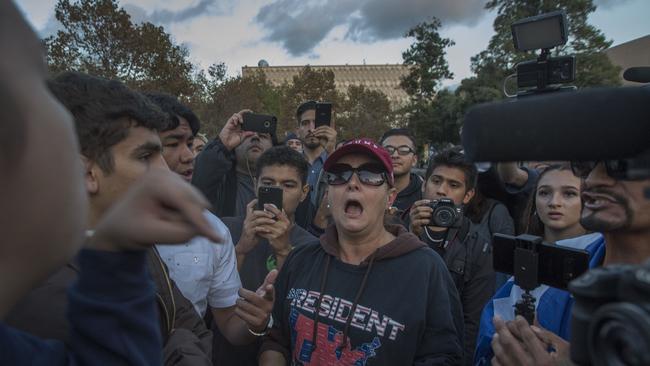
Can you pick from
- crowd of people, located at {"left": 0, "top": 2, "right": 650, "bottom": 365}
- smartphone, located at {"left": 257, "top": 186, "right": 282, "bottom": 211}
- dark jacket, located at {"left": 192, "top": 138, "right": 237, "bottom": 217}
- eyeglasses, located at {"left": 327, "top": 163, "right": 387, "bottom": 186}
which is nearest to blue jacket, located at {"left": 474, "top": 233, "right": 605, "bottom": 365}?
crowd of people, located at {"left": 0, "top": 2, "right": 650, "bottom": 365}

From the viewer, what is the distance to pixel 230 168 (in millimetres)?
4223

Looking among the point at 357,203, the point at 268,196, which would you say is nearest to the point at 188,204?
the point at 357,203

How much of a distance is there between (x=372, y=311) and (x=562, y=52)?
859 inches

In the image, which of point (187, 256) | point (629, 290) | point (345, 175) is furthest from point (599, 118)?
point (187, 256)

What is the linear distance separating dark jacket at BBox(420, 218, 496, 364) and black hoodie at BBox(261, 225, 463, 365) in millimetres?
763

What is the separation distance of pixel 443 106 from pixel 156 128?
25630 millimetres

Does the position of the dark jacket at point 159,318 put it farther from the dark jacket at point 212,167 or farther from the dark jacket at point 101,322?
the dark jacket at point 212,167

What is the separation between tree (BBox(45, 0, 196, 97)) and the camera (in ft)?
46.1

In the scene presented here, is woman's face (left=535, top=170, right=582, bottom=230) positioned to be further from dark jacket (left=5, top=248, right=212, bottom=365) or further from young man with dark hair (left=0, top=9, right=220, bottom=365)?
young man with dark hair (left=0, top=9, right=220, bottom=365)

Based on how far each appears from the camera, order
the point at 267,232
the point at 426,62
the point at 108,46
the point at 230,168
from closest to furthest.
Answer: the point at 267,232 < the point at 230,168 < the point at 108,46 < the point at 426,62

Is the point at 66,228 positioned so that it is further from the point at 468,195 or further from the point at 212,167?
the point at 468,195

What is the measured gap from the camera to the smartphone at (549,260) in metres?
1.68

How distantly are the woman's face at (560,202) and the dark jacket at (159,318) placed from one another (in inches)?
105

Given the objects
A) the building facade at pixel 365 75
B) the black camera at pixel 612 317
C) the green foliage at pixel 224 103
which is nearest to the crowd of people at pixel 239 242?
the black camera at pixel 612 317
